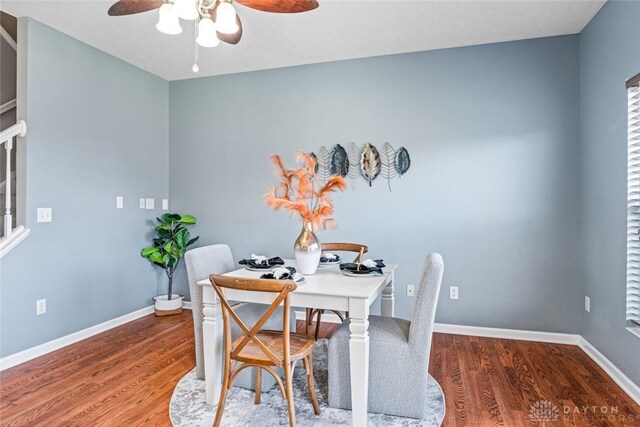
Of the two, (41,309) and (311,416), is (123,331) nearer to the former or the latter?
(41,309)

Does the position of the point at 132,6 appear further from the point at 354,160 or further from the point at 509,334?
the point at 509,334

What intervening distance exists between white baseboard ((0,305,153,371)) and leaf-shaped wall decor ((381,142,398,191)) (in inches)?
115

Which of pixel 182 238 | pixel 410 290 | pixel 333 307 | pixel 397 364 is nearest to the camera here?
pixel 333 307

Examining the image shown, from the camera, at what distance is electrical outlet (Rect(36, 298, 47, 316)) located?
2.92 m

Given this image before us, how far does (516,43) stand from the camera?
128 inches

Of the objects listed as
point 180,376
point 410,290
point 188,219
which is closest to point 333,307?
point 180,376

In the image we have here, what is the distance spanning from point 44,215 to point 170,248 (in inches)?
45.2

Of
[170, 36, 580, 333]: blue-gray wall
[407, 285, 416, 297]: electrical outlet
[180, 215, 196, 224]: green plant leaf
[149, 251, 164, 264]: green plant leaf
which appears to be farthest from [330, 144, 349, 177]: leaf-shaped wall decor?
[149, 251, 164, 264]: green plant leaf

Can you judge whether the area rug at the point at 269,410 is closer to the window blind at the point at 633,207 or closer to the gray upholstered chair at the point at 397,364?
the gray upholstered chair at the point at 397,364

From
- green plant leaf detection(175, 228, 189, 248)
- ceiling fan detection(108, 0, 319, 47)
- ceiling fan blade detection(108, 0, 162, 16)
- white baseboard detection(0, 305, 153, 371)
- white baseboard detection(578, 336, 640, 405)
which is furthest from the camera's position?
green plant leaf detection(175, 228, 189, 248)

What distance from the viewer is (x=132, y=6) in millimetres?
1971

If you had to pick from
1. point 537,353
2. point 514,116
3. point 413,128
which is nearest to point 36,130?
point 413,128

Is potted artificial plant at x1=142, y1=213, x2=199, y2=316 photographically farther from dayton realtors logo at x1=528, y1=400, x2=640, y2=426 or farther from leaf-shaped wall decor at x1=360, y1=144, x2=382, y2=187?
dayton realtors logo at x1=528, y1=400, x2=640, y2=426

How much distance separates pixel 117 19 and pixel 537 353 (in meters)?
4.21
